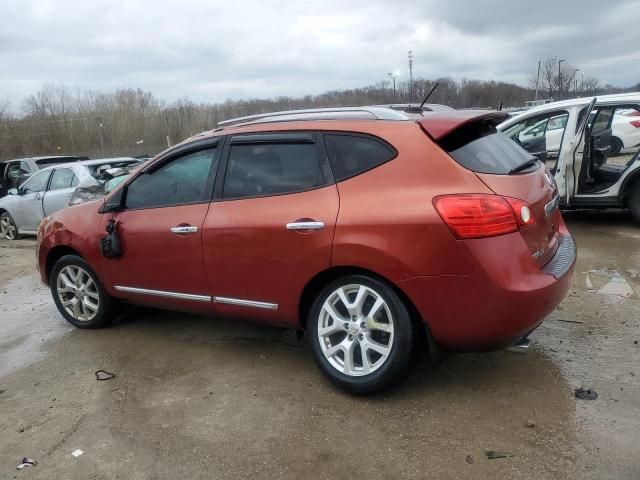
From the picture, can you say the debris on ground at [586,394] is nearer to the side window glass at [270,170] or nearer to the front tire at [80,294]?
the side window glass at [270,170]

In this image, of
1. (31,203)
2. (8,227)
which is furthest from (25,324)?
(8,227)

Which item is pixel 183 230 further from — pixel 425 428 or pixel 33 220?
pixel 33 220

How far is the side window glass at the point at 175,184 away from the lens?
13.1ft

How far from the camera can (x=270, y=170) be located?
3684 mm

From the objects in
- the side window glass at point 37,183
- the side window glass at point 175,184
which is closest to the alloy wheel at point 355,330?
the side window glass at point 175,184

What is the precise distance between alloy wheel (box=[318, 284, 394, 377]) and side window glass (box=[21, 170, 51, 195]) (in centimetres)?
903

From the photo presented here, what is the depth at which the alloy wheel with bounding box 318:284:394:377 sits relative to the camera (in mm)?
3217

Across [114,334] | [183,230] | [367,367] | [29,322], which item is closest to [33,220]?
[29,322]

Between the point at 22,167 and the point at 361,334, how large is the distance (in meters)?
14.2

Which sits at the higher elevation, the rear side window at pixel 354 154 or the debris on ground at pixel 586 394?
the rear side window at pixel 354 154

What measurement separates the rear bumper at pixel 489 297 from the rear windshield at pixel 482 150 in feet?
1.59

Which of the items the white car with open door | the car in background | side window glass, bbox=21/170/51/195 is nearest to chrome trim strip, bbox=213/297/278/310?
the white car with open door

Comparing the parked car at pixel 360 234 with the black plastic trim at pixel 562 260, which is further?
the black plastic trim at pixel 562 260

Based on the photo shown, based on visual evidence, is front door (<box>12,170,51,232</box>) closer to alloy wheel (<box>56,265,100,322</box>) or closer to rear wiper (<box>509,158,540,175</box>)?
alloy wheel (<box>56,265,100,322</box>)
